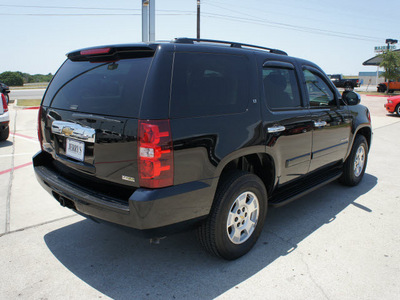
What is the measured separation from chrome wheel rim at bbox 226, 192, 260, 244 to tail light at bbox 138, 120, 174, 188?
0.85 m

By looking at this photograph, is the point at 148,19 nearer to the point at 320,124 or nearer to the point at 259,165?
the point at 320,124

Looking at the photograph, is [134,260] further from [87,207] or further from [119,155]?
[119,155]

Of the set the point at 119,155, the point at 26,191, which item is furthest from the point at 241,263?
the point at 26,191

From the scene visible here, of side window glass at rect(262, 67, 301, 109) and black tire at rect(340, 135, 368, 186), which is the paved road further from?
side window glass at rect(262, 67, 301, 109)

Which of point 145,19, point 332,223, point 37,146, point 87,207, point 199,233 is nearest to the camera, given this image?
point 87,207

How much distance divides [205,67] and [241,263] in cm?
178

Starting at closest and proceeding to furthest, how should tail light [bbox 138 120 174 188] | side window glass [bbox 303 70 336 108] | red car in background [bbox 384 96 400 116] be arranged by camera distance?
tail light [bbox 138 120 174 188] → side window glass [bbox 303 70 336 108] → red car in background [bbox 384 96 400 116]

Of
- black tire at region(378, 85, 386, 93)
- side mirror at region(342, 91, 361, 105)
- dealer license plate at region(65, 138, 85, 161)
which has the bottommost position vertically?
dealer license plate at region(65, 138, 85, 161)

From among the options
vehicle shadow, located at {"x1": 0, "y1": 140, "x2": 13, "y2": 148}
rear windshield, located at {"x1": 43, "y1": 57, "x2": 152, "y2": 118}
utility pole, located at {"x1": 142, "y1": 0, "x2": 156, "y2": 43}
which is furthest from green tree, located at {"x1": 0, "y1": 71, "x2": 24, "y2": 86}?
rear windshield, located at {"x1": 43, "y1": 57, "x2": 152, "y2": 118}

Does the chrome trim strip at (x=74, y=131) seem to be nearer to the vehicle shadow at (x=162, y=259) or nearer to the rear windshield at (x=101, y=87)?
the rear windshield at (x=101, y=87)

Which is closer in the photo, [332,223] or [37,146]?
[332,223]

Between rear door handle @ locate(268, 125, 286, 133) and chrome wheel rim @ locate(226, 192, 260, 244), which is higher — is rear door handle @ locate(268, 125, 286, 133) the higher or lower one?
the higher one

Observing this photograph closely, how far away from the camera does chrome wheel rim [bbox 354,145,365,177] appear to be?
16.5 feet

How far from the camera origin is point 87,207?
2.54 meters
